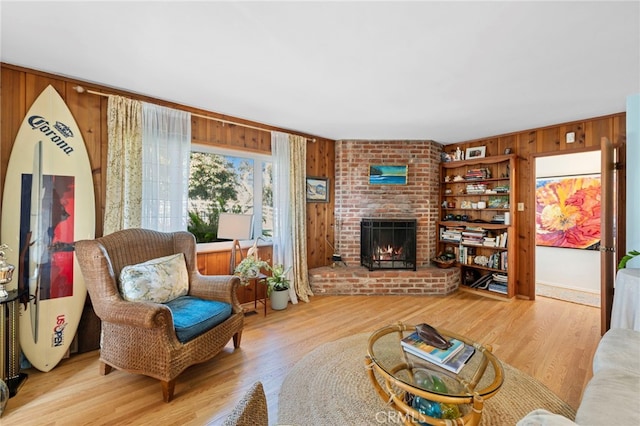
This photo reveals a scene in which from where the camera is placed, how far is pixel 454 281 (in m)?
4.03

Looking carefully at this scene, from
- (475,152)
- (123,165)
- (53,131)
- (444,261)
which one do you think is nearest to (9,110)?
(53,131)

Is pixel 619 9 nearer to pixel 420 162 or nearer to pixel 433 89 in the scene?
pixel 433 89

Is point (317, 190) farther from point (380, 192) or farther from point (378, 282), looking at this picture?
point (378, 282)

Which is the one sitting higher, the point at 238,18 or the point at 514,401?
the point at 238,18

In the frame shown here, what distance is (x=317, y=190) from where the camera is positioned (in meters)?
4.05

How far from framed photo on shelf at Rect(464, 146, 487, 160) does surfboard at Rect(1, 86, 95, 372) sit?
15.2 feet

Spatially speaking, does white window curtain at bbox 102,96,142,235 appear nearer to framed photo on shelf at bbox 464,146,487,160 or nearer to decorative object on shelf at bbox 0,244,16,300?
decorative object on shelf at bbox 0,244,16,300

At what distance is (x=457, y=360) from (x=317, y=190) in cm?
292

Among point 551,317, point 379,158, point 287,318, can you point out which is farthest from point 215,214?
point 551,317

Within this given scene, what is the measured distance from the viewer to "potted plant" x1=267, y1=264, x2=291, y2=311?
324 centimetres

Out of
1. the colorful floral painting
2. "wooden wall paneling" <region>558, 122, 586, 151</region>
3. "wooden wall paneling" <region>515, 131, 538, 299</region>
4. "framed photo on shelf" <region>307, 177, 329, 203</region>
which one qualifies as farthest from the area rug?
the colorful floral painting

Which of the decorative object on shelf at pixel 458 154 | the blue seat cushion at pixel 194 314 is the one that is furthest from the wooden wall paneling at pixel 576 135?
the blue seat cushion at pixel 194 314

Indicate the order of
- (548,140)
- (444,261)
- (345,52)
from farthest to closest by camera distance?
(444,261), (548,140), (345,52)

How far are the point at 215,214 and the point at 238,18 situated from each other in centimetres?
218
